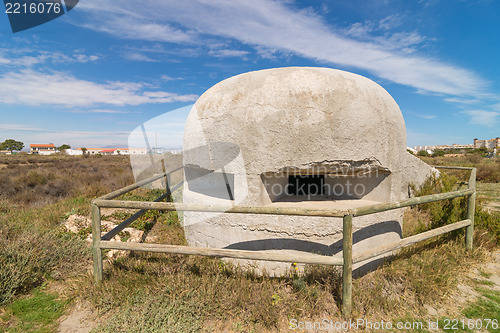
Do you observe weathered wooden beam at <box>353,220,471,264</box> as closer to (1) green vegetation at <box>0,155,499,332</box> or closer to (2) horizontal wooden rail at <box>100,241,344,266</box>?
(2) horizontal wooden rail at <box>100,241,344,266</box>

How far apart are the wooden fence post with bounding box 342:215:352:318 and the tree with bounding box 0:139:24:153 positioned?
75003 millimetres

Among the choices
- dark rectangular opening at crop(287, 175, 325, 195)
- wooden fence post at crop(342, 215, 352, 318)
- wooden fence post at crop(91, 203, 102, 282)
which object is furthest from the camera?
dark rectangular opening at crop(287, 175, 325, 195)

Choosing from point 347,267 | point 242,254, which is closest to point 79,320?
point 242,254

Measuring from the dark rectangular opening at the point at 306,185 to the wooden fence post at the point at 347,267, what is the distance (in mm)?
1875

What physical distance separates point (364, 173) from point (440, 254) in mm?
1601

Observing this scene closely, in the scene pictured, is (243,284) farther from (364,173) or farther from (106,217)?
(106,217)

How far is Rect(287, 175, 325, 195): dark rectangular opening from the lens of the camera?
4297 mm

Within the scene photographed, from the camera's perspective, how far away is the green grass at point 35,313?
2516 mm

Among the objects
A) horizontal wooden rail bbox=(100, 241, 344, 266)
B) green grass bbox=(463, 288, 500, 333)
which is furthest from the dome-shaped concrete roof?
green grass bbox=(463, 288, 500, 333)

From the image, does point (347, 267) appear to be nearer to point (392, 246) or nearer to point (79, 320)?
point (392, 246)

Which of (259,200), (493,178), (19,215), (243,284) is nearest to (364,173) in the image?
(259,200)

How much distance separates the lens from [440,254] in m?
3.58

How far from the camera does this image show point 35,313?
2711mm

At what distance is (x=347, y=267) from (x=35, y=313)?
10.9 feet
